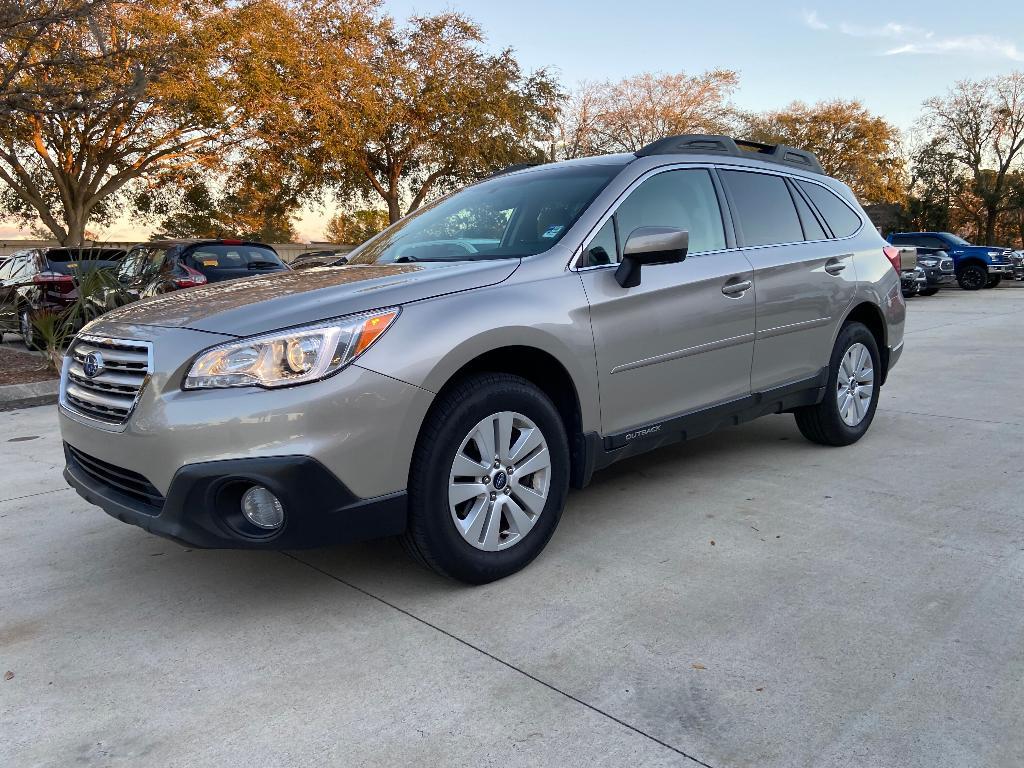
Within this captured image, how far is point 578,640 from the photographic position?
9.02 feet

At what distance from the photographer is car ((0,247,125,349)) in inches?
412

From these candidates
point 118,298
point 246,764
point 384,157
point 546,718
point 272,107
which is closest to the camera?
point 246,764

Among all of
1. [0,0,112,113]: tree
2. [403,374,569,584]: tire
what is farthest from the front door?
[0,0,112,113]: tree

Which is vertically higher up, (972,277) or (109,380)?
(109,380)

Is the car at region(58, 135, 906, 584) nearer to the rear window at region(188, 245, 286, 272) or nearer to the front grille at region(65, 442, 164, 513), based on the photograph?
the front grille at region(65, 442, 164, 513)

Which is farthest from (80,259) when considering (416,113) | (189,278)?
(416,113)

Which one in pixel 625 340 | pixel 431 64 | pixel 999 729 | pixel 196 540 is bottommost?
pixel 999 729

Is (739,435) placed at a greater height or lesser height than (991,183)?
lesser

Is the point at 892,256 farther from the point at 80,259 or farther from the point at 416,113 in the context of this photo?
the point at 416,113

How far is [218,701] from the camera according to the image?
2.45 m

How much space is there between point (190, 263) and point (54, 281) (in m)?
3.15

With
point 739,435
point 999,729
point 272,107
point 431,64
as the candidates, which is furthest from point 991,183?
point 999,729

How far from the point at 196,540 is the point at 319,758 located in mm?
920

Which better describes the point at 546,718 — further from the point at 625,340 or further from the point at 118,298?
the point at 118,298
